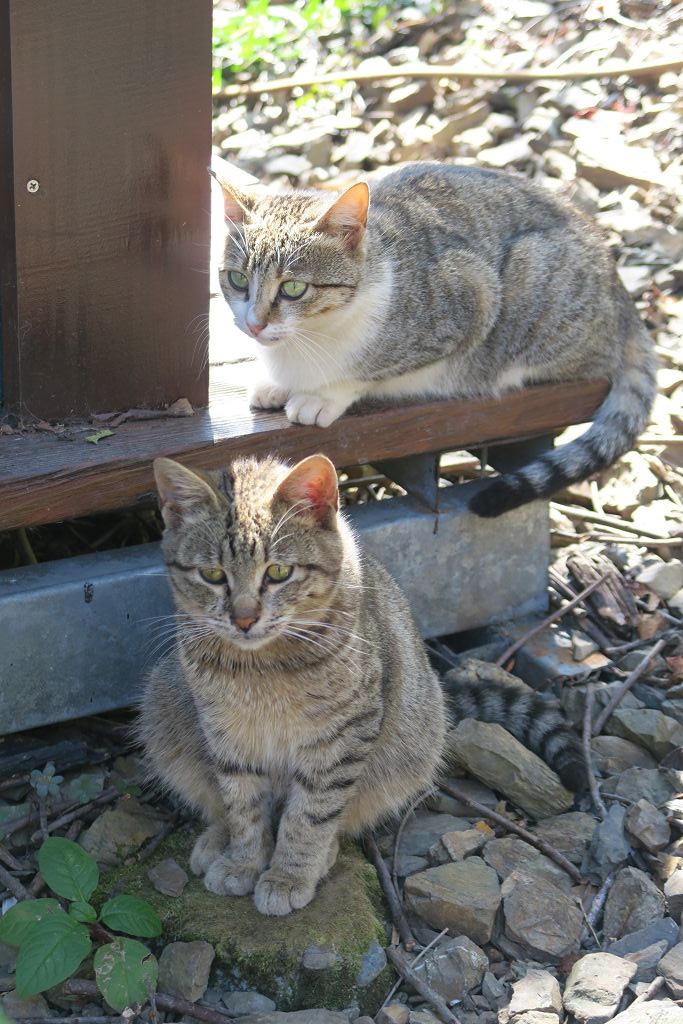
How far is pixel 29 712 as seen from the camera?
3.83m

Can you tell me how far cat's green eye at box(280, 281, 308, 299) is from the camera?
398 centimetres

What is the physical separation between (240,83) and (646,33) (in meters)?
2.92

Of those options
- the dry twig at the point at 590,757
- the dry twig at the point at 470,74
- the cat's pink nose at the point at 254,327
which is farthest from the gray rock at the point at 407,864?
the dry twig at the point at 470,74

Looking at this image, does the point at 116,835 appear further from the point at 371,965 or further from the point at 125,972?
the point at 371,965

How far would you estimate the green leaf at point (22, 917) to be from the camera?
10.1 feet

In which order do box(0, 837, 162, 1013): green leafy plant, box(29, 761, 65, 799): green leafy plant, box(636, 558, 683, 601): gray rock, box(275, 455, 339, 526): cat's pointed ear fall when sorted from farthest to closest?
box(636, 558, 683, 601): gray rock
box(29, 761, 65, 799): green leafy plant
box(275, 455, 339, 526): cat's pointed ear
box(0, 837, 162, 1013): green leafy plant

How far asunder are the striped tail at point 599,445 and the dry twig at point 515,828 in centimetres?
101

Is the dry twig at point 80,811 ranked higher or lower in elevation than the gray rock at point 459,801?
lower

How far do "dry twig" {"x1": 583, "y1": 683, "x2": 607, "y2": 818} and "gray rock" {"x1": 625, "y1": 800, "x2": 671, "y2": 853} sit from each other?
0.36 feet

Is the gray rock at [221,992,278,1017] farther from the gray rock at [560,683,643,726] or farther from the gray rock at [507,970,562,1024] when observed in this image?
the gray rock at [560,683,643,726]

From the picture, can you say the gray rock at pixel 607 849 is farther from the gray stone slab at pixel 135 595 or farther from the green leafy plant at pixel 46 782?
the green leafy plant at pixel 46 782

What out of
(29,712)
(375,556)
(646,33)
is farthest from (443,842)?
(646,33)

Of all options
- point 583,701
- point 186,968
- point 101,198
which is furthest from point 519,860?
point 101,198

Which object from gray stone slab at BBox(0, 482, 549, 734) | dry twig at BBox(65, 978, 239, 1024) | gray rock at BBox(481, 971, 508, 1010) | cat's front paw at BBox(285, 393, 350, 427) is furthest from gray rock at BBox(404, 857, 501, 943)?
cat's front paw at BBox(285, 393, 350, 427)
